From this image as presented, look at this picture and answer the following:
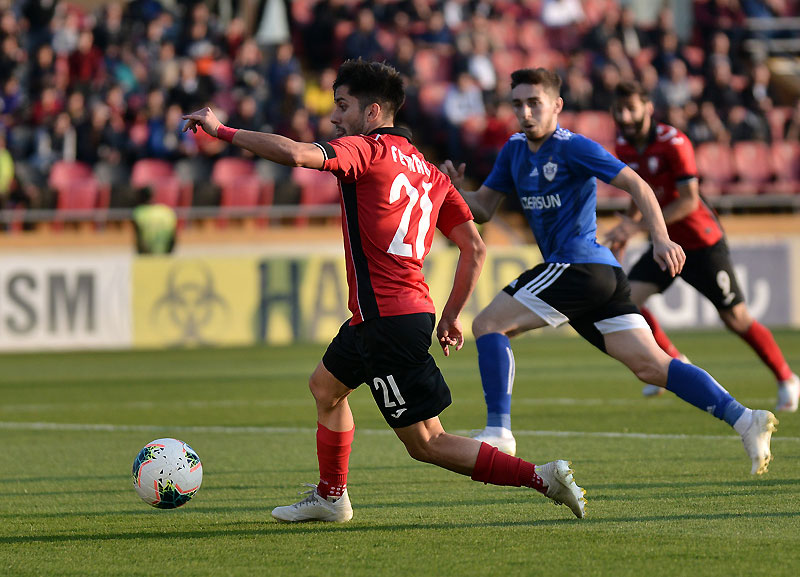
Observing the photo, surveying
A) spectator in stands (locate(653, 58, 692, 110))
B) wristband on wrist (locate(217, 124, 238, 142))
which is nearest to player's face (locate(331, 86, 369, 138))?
wristband on wrist (locate(217, 124, 238, 142))

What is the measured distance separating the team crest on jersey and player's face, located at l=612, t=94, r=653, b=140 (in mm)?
1924

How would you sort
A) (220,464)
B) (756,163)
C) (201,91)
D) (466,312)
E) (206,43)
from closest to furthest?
1. (220,464)
2. (466,312)
3. (201,91)
4. (206,43)
5. (756,163)

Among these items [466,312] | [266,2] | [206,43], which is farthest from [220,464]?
[266,2]

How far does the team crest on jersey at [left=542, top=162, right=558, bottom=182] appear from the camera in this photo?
290 inches

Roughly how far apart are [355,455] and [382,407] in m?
2.70

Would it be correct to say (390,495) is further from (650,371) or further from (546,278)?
(546,278)

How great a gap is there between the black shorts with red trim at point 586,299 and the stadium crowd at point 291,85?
13445mm

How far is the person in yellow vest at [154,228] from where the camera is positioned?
1845 cm

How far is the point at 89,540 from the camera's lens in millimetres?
5391

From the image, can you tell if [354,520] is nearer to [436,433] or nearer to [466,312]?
[436,433]

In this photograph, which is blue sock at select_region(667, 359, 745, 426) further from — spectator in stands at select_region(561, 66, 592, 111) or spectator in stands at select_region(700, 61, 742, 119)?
spectator in stands at select_region(700, 61, 742, 119)

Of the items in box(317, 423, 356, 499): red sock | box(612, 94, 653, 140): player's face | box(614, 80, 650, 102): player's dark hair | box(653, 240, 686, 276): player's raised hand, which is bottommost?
box(317, 423, 356, 499): red sock

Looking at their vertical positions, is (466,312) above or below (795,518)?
below

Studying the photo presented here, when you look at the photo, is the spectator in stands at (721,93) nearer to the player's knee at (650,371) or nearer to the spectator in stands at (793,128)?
the spectator in stands at (793,128)
